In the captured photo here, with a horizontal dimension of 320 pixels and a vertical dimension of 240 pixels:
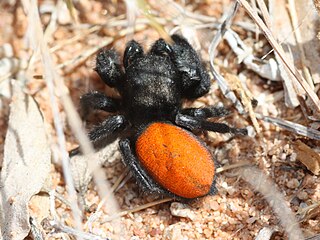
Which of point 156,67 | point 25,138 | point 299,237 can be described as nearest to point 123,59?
point 156,67

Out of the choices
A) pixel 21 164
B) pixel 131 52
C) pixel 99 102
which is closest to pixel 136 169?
pixel 99 102

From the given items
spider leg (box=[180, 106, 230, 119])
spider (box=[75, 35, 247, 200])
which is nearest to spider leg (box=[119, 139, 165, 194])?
spider (box=[75, 35, 247, 200])

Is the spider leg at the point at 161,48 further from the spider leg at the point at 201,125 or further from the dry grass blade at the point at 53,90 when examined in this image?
the dry grass blade at the point at 53,90

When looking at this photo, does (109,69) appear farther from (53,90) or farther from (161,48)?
(53,90)

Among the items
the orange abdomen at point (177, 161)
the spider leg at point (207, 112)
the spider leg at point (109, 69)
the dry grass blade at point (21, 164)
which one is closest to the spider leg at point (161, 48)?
the spider leg at point (109, 69)

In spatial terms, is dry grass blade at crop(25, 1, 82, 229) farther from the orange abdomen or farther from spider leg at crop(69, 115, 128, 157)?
spider leg at crop(69, 115, 128, 157)

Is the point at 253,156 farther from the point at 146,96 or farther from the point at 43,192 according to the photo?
the point at 43,192
